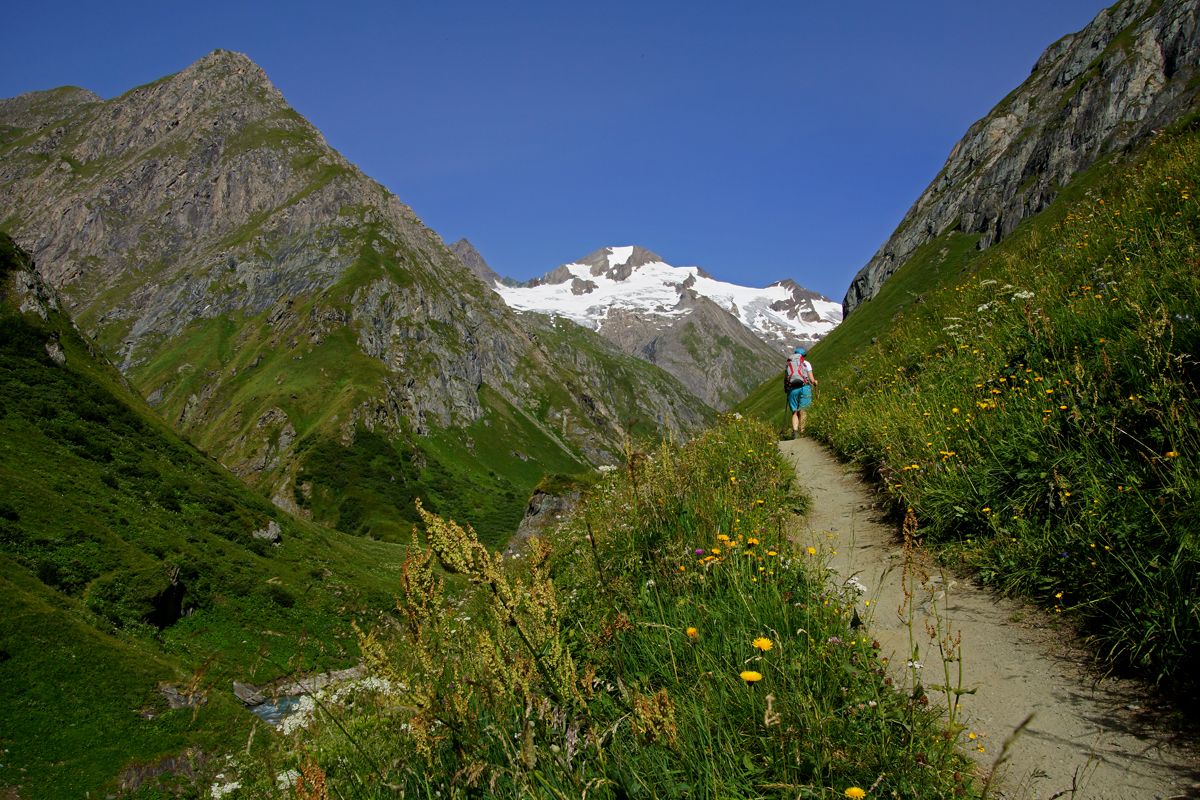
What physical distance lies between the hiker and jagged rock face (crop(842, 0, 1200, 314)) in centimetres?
7315

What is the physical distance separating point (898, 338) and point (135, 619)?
3868cm

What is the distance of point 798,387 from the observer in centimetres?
2019

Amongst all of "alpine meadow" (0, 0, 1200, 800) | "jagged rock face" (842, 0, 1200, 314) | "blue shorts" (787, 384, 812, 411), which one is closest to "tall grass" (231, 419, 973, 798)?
"alpine meadow" (0, 0, 1200, 800)

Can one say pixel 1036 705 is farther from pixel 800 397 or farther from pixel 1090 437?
pixel 800 397

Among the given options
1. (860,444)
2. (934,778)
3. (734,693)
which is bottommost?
(934,778)

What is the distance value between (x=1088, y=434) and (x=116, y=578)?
139 ft

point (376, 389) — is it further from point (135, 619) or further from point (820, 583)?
point (820, 583)

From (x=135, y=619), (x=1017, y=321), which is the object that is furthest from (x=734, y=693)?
(x=135, y=619)

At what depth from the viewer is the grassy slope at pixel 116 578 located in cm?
2189

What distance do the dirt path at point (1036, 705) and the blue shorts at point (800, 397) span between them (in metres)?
12.9

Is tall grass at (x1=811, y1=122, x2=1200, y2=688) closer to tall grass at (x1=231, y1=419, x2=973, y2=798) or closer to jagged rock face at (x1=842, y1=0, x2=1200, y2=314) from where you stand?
tall grass at (x1=231, y1=419, x2=973, y2=798)

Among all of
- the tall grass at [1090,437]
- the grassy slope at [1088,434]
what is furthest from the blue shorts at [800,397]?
the tall grass at [1090,437]

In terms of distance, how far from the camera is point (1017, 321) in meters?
11.2

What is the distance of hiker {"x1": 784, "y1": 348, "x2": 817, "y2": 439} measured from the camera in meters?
19.9
